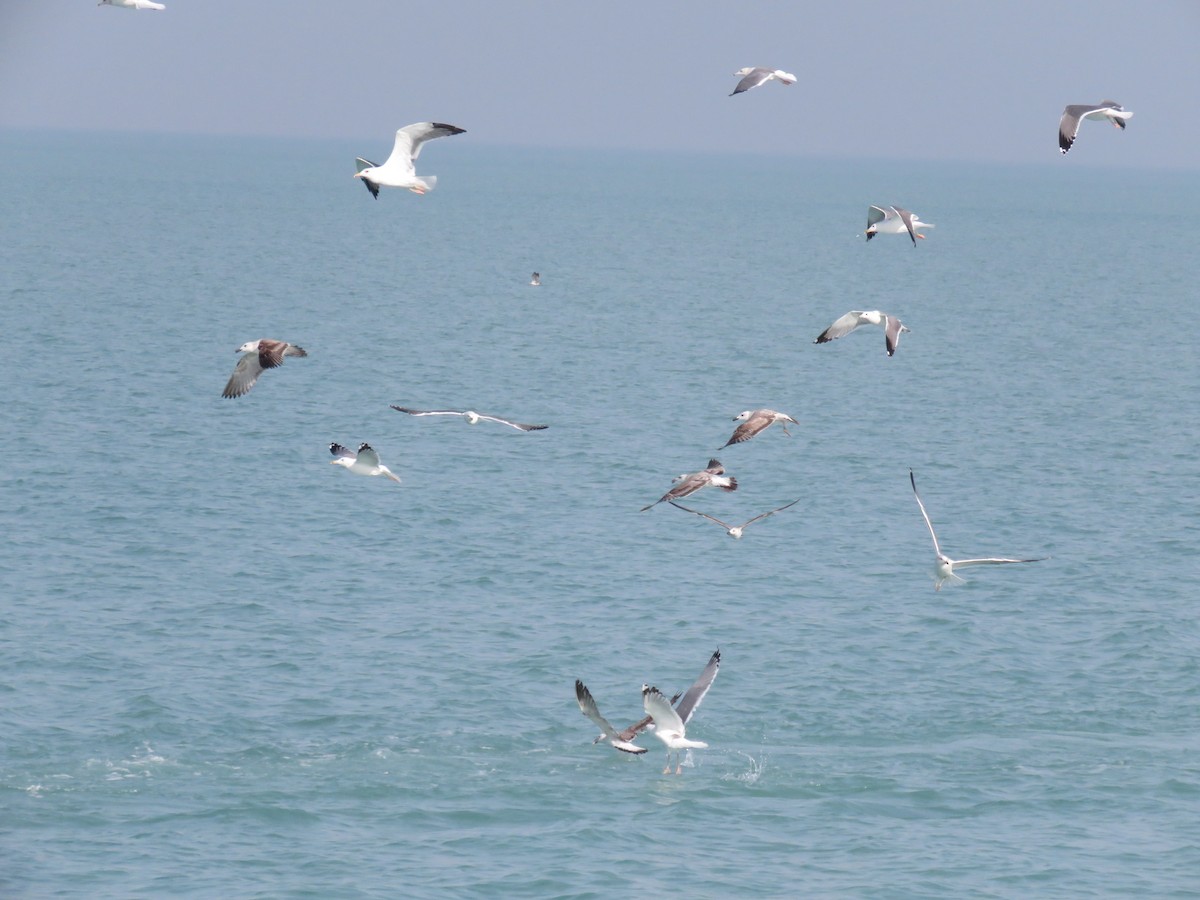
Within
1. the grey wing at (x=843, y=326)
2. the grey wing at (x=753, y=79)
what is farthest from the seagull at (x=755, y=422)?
the grey wing at (x=753, y=79)

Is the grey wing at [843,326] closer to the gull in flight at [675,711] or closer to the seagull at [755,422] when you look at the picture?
the seagull at [755,422]

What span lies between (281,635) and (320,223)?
529 ft

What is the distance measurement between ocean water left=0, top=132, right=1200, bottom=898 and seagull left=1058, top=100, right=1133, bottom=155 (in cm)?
1351

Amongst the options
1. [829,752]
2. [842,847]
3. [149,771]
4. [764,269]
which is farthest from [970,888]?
[764,269]

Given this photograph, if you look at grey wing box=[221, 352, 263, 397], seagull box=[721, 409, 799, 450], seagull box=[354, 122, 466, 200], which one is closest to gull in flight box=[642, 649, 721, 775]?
seagull box=[721, 409, 799, 450]

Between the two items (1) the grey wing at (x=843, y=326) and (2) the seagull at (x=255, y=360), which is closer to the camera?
(2) the seagull at (x=255, y=360)

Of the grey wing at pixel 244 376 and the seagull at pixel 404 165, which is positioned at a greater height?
the seagull at pixel 404 165

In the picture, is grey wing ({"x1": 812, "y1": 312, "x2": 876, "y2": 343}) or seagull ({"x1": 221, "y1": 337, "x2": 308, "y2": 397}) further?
grey wing ({"x1": 812, "y1": 312, "x2": 876, "y2": 343})

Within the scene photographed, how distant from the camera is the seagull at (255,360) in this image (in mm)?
26966

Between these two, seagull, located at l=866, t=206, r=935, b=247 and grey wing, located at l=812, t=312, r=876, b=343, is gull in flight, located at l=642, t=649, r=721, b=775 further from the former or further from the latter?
seagull, located at l=866, t=206, r=935, b=247

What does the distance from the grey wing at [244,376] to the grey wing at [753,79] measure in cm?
967

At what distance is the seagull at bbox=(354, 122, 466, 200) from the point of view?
26.4 metres

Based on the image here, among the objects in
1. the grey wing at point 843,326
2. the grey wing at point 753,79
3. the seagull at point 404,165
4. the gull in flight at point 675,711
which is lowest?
the gull in flight at point 675,711

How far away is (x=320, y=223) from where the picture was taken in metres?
196
